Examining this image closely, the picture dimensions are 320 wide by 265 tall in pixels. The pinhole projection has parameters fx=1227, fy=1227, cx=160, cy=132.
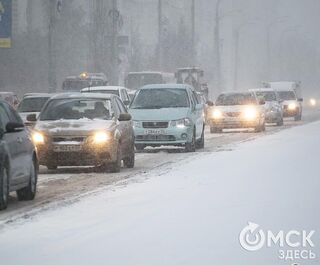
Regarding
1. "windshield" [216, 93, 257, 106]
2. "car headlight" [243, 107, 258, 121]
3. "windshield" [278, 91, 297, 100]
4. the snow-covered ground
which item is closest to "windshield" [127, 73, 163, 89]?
"windshield" [278, 91, 297, 100]

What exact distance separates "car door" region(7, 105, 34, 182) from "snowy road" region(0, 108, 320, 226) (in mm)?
427

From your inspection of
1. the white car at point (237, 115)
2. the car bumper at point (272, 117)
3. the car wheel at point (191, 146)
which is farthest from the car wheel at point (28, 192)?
the car bumper at point (272, 117)

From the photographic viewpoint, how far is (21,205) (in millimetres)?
15492

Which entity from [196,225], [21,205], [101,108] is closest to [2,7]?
[101,108]

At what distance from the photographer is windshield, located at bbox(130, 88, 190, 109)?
29.4 m

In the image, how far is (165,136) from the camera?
28.5 m

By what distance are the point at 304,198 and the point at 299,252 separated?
4901mm

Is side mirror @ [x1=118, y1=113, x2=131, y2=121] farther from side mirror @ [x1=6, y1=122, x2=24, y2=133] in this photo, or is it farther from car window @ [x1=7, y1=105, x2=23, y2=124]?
side mirror @ [x1=6, y1=122, x2=24, y2=133]

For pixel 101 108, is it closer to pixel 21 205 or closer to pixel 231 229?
pixel 21 205

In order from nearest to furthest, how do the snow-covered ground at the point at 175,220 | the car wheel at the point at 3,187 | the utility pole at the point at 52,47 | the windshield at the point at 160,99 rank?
the snow-covered ground at the point at 175,220 < the car wheel at the point at 3,187 < the windshield at the point at 160,99 < the utility pole at the point at 52,47

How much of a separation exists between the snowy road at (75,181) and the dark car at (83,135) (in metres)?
0.28

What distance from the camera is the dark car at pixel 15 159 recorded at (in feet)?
48.9

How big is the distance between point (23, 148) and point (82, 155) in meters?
5.46

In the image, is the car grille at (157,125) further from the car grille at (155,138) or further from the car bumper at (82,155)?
the car bumper at (82,155)
